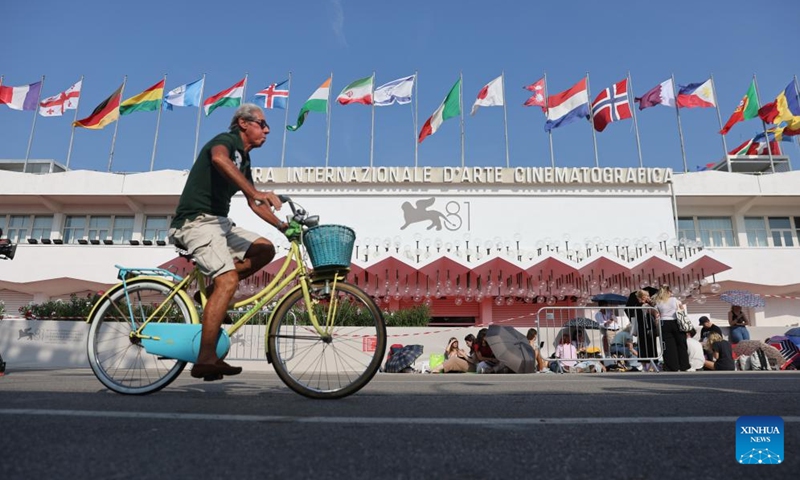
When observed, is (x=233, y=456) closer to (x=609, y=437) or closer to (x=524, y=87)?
(x=609, y=437)

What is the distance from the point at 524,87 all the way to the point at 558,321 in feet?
55.9

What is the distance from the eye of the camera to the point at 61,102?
2598 cm

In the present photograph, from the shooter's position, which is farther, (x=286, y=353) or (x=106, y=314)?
(x=106, y=314)

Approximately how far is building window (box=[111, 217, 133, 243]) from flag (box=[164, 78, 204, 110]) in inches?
296

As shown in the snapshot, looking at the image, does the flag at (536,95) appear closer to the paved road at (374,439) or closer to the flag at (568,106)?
the flag at (568,106)

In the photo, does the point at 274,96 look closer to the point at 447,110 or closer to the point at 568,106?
the point at 447,110

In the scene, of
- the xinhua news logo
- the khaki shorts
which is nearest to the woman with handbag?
the xinhua news logo

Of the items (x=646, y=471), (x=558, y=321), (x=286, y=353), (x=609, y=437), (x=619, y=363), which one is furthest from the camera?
(x=558, y=321)

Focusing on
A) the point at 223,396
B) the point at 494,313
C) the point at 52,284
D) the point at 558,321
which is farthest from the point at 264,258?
the point at 52,284

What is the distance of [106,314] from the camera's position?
11.6 feet

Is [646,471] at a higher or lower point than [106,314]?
lower

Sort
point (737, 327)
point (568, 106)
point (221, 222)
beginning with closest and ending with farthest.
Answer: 1. point (221, 222)
2. point (737, 327)
3. point (568, 106)

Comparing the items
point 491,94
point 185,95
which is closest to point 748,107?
point 491,94

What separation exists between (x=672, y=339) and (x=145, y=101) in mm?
25773
